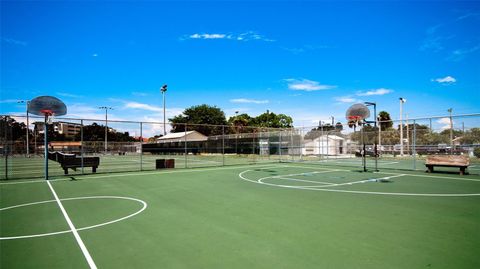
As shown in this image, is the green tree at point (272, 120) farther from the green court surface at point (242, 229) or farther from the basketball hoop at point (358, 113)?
the green court surface at point (242, 229)

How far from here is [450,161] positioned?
48.0ft

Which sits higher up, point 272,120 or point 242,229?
point 272,120

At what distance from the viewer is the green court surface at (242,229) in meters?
3.94

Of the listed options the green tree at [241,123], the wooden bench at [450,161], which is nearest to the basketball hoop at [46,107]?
the wooden bench at [450,161]

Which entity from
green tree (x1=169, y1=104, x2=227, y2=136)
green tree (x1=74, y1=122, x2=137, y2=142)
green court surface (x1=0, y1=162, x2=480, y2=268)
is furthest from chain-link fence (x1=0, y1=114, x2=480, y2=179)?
green tree (x1=169, y1=104, x2=227, y2=136)

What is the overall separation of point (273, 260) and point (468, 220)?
15.5 ft

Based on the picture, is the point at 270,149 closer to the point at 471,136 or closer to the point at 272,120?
the point at 471,136

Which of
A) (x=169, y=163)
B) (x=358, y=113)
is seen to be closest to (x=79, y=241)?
(x=169, y=163)

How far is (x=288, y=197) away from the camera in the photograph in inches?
332

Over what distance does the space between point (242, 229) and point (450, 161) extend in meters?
14.7

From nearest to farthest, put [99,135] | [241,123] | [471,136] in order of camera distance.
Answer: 1. [471,136]
2. [241,123]
3. [99,135]

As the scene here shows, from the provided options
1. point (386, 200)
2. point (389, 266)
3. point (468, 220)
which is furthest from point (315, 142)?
point (389, 266)

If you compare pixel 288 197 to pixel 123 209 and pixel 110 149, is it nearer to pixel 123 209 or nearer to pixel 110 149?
pixel 123 209

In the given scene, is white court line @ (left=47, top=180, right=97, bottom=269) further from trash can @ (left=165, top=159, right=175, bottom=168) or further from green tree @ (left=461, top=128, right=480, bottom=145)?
green tree @ (left=461, top=128, right=480, bottom=145)
